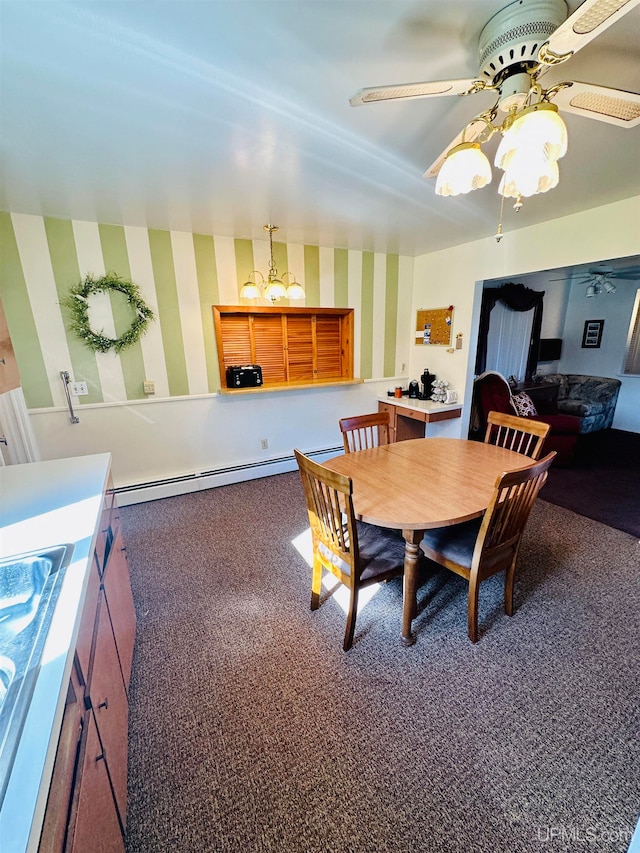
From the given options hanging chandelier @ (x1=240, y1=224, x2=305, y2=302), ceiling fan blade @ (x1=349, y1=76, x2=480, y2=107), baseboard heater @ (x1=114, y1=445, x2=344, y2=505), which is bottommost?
baseboard heater @ (x1=114, y1=445, x2=344, y2=505)

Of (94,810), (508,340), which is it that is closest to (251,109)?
(94,810)

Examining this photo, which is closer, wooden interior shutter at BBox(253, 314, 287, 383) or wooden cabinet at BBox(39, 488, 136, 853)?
wooden cabinet at BBox(39, 488, 136, 853)

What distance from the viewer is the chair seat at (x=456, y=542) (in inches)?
66.0

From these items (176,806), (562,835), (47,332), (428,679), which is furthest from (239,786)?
(47,332)

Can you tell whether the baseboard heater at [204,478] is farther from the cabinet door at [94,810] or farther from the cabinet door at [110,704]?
the cabinet door at [94,810]

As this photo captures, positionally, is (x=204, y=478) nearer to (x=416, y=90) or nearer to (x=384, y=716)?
(x=384, y=716)

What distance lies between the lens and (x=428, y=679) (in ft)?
5.11

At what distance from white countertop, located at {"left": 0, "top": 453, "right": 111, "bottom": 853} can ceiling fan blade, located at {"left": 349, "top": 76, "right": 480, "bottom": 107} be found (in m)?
1.64

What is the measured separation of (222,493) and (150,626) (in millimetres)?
1597

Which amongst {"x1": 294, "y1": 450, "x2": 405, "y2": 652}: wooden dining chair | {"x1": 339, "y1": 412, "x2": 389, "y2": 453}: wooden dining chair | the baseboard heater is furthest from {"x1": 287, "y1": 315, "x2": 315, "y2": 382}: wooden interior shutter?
{"x1": 294, "y1": 450, "x2": 405, "y2": 652}: wooden dining chair

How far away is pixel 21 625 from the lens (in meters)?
0.88

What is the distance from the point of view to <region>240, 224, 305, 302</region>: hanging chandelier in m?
2.93

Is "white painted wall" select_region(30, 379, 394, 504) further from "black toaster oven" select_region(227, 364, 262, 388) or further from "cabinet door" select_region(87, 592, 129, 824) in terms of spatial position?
"cabinet door" select_region(87, 592, 129, 824)

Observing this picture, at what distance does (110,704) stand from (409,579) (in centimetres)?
125
